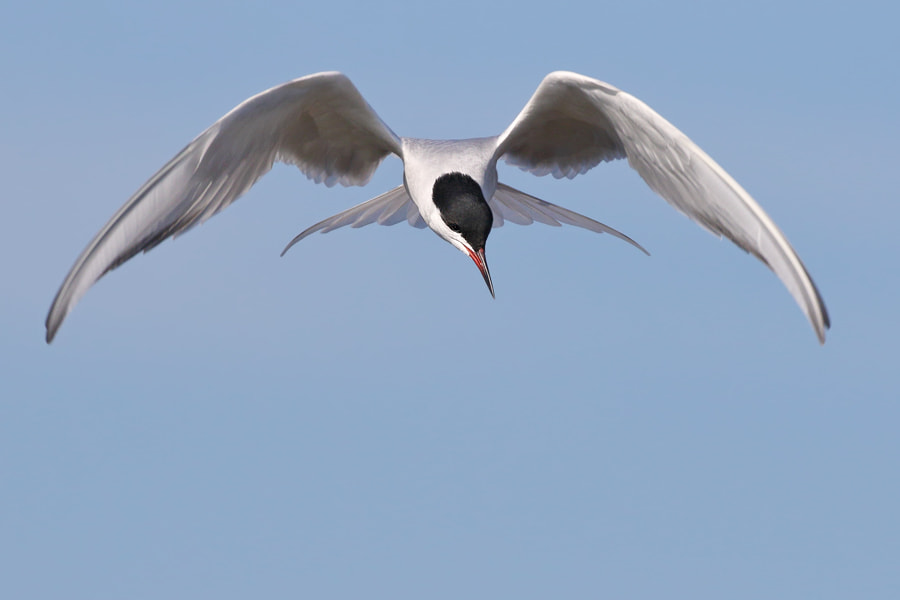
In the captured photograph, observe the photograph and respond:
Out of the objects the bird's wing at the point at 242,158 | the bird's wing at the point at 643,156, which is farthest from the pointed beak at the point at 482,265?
the bird's wing at the point at 242,158

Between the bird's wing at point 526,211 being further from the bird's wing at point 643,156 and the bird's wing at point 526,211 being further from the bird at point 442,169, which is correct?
the bird's wing at point 643,156

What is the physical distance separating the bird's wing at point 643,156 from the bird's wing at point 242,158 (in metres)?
1.14

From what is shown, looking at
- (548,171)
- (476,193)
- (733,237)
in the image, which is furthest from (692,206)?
(548,171)

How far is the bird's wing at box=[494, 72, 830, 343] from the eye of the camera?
634 cm

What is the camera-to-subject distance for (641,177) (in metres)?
7.75

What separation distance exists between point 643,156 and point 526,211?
210 centimetres

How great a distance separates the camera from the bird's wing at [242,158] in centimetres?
700

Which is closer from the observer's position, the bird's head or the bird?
the bird

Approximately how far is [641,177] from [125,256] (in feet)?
10.8

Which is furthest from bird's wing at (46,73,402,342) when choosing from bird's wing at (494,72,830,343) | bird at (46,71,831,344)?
bird's wing at (494,72,830,343)

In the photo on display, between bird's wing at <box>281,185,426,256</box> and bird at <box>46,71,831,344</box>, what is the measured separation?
11mm

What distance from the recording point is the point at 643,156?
299 inches

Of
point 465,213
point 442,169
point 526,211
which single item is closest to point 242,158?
point 442,169

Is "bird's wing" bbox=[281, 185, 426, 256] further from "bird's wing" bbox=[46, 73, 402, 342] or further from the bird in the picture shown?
"bird's wing" bbox=[46, 73, 402, 342]
